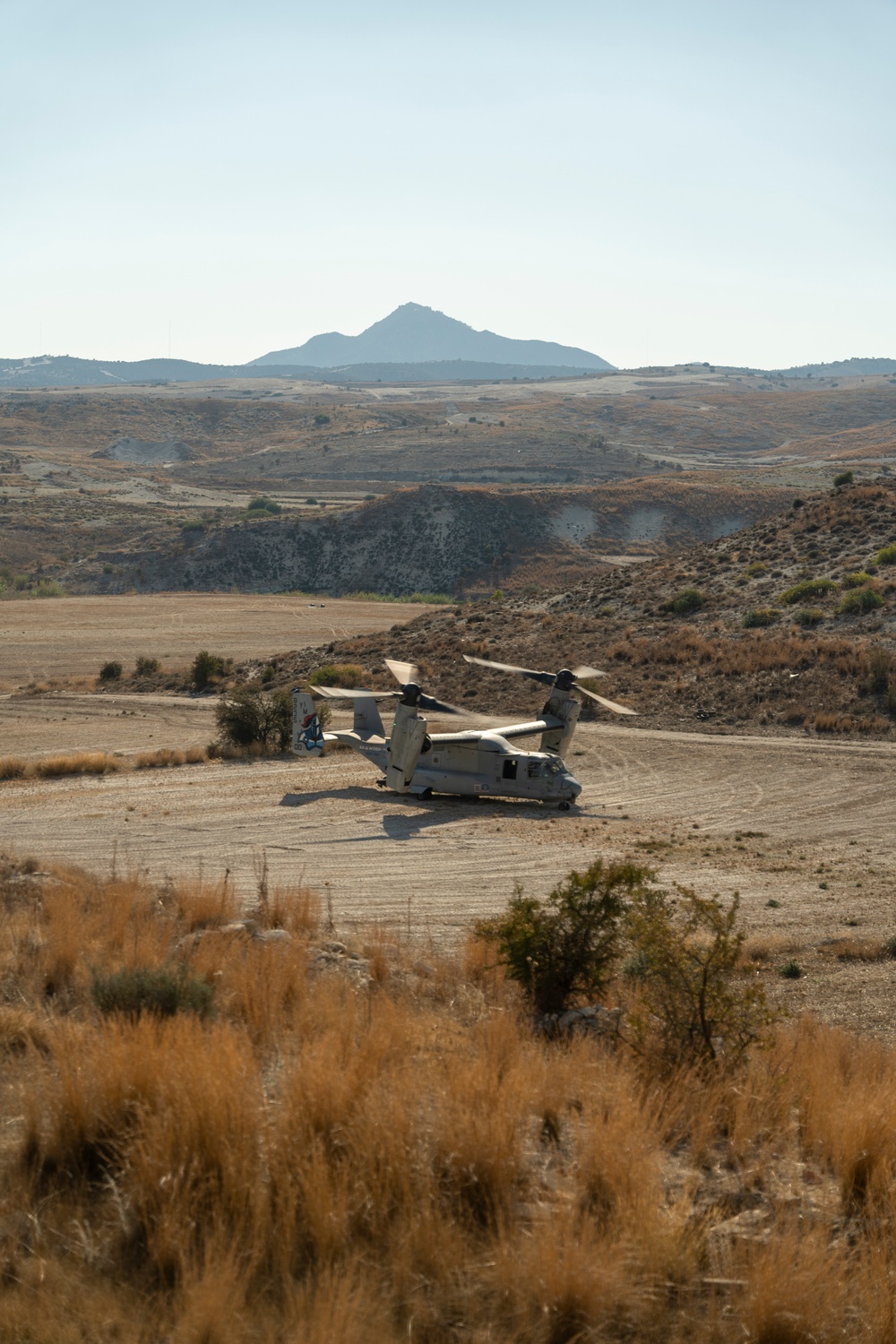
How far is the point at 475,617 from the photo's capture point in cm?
A: 6044

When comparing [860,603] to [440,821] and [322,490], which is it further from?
[322,490]

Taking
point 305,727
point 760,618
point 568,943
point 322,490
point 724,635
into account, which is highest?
point 322,490

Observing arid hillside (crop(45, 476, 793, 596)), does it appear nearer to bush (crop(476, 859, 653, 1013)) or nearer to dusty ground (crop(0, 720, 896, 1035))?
dusty ground (crop(0, 720, 896, 1035))

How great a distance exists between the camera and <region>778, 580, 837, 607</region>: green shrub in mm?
52188

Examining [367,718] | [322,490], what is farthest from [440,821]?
[322,490]

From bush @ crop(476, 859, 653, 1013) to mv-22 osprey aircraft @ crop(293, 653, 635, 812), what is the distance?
43.5 ft

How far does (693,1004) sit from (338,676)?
40210mm

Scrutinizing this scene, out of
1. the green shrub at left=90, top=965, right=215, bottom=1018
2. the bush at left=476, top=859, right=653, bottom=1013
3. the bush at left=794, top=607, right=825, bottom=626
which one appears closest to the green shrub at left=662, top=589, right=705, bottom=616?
the bush at left=794, top=607, right=825, bottom=626

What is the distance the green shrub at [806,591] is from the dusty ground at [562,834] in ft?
57.4

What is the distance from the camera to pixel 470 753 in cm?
2802

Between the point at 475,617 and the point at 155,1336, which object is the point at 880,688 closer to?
the point at 475,617

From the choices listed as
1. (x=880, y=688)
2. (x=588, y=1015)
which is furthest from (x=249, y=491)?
(x=588, y=1015)

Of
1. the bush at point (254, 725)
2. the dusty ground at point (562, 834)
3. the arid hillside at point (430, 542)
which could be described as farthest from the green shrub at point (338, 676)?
the arid hillside at point (430, 542)

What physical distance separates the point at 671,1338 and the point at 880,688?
37221mm
